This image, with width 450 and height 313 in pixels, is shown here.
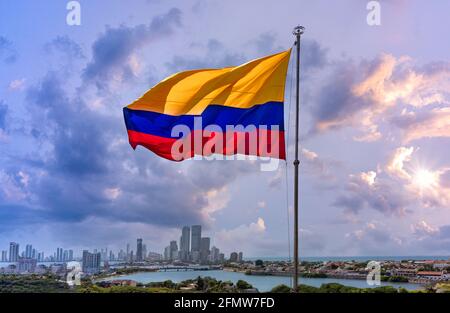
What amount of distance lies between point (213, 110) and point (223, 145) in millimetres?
969

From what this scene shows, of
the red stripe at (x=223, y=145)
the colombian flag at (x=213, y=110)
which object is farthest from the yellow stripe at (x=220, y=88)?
the red stripe at (x=223, y=145)

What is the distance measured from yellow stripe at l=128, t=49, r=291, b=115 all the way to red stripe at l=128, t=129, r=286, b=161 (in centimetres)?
72

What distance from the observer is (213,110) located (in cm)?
1312

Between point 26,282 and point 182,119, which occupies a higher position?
point 182,119

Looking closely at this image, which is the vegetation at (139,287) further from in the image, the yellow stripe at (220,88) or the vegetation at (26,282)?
the yellow stripe at (220,88)

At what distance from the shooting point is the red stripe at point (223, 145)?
12.4m

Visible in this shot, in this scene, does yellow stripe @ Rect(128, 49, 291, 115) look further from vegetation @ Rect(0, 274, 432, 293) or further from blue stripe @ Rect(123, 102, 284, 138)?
vegetation @ Rect(0, 274, 432, 293)

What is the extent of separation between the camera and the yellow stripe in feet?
42.0

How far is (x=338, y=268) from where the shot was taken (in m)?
16.2
